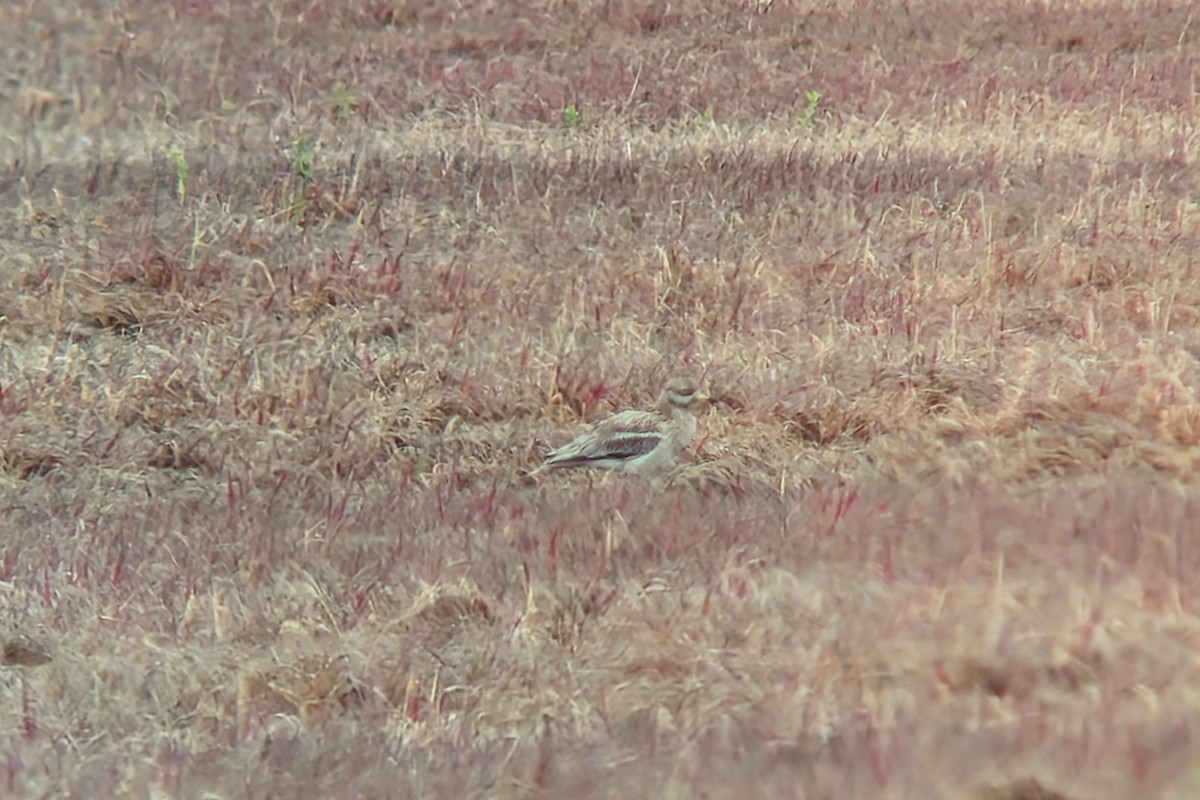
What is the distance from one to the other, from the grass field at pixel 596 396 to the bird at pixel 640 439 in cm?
16

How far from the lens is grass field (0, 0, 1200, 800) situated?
155 inches

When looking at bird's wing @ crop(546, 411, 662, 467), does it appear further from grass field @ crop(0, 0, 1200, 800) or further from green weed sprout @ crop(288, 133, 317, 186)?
green weed sprout @ crop(288, 133, 317, 186)

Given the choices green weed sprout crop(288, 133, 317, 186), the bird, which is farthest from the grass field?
the bird

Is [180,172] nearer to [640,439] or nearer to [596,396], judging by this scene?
[596,396]

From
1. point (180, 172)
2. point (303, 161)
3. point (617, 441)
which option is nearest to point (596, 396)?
point (617, 441)

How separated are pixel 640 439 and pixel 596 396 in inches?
44.3

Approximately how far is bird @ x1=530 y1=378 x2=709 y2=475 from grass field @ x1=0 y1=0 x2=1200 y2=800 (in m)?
0.16

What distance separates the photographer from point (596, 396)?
25.3 ft

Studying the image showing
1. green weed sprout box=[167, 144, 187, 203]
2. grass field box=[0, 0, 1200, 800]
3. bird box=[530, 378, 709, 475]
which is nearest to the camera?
grass field box=[0, 0, 1200, 800]

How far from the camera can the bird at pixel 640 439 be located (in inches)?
260

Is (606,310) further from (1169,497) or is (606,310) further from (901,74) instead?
(901,74)

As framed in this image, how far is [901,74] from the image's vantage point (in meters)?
13.8

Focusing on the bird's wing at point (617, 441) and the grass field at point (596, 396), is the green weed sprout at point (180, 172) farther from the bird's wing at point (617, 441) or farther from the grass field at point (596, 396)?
the bird's wing at point (617, 441)

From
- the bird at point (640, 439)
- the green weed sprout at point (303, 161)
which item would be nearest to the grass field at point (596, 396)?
the green weed sprout at point (303, 161)
